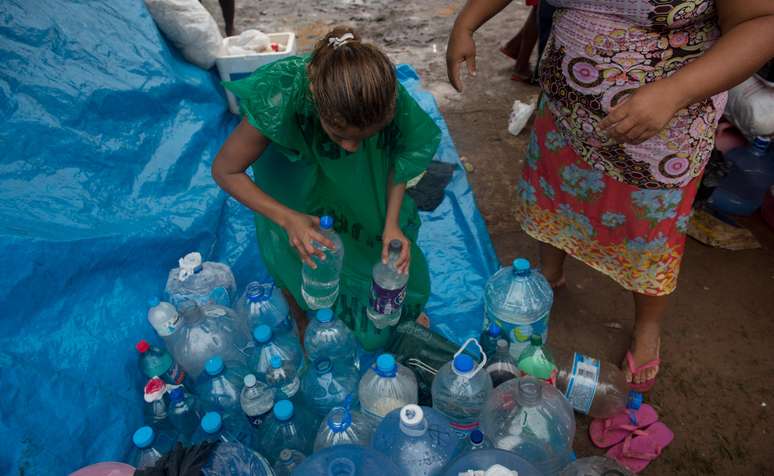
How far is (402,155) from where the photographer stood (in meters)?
1.98

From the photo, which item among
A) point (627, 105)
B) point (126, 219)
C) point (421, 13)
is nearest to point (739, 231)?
point (627, 105)

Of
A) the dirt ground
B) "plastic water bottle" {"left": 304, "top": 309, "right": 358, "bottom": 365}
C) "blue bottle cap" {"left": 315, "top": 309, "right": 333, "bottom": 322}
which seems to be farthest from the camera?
the dirt ground

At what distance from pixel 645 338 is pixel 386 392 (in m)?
1.35

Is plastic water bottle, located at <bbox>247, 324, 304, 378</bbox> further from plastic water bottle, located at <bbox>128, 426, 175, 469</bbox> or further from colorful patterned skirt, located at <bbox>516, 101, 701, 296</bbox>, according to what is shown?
colorful patterned skirt, located at <bbox>516, 101, 701, 296</bbox>

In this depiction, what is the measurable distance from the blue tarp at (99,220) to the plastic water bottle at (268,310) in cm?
39

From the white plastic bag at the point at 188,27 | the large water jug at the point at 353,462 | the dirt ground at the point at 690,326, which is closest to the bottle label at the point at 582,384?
the dirt ground at the point at 690,326

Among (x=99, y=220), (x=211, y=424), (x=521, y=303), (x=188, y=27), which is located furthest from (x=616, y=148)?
(x=188, y=27)

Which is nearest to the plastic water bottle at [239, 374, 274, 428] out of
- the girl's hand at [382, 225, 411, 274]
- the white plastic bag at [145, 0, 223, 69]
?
the girl's hand at [382, 225, 411, 274]

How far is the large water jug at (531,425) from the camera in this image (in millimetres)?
1746

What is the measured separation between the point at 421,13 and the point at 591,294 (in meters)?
4.16

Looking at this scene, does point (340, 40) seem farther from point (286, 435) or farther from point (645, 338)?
point (645, 338)

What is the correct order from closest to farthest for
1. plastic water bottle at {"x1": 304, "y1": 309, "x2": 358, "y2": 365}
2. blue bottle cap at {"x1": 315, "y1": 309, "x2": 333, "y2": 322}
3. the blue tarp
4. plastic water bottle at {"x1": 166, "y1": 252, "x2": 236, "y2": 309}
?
the blue tarp < blue bottle cap at {"x1": 315, "y1": 309, "x2": 333, "y2": 322} < plastic water bottle at {"x1": 304, "y1": 309, "x2": 358, "y2": 365} < plastic water bottle at {"x1": 166, "y1": 252, "x2": 236, "y2": 309}

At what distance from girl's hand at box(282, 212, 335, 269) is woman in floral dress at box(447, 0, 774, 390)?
0.87m

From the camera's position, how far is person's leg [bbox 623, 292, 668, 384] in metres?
2.43
